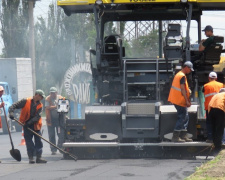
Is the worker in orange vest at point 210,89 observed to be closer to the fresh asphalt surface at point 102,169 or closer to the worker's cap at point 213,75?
the worker's cap at point 213,75

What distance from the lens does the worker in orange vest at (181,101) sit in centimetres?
1475

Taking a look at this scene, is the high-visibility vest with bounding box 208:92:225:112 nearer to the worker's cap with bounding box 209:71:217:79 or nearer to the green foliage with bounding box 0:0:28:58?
the worker's cap with bounding box 209:71:217:79

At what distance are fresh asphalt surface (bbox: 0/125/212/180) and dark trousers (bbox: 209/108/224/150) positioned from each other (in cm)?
49

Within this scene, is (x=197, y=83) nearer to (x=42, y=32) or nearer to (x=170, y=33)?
(x=170, y=33)

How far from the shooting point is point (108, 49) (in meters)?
15.7

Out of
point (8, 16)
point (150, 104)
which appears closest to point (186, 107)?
point (150, 104)

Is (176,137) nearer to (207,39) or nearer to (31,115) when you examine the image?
(207,39)

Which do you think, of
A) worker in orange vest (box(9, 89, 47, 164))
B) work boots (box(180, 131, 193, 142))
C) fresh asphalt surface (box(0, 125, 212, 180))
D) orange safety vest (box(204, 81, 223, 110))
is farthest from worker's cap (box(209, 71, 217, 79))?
worker in orange vest (box(9, 89, 47, 164))

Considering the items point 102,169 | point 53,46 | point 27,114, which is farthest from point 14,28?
point 102,169

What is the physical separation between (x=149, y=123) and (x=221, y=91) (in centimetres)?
169

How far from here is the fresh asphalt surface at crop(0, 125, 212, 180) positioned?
Answer: 1237cm

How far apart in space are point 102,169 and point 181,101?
8.00ft

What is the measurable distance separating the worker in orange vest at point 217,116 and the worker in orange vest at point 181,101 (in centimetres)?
51

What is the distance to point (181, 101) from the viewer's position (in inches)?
583
